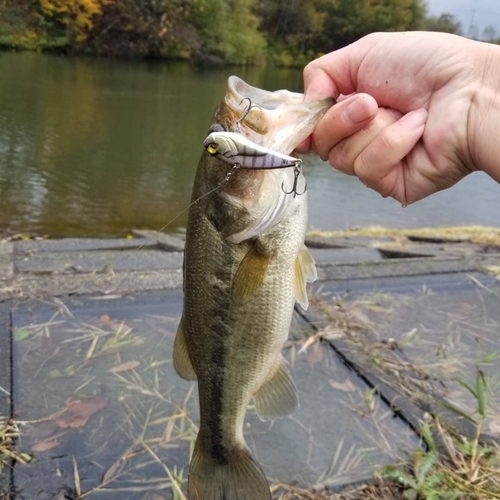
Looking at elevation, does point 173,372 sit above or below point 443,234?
above

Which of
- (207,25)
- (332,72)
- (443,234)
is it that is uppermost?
(207,25)

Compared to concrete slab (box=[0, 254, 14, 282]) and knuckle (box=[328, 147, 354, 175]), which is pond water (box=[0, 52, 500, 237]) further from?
knuckle (box=[328, 147, 354, 175])

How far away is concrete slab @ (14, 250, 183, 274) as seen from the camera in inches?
161

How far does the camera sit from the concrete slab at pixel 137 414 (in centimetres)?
241

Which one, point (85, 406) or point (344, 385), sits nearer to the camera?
point (85, 406)

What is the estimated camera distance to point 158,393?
290 cm

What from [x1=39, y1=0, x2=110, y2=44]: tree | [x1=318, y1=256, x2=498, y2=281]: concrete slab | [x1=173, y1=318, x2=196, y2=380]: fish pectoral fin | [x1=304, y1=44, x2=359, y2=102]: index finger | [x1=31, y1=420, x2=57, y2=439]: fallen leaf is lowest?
[x1=31, y1=420, x2=57, y2=439]: fallen leaf

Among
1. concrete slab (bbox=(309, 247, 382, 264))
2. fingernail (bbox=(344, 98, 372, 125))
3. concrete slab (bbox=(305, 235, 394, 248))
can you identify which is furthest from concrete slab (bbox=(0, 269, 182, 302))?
concrete slab (bbox=(305, 235, 394, 248))

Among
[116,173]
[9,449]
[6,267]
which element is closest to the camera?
[9,449]

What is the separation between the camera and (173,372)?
10.1 feet

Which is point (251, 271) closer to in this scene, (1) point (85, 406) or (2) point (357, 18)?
(1) point (85, 406)

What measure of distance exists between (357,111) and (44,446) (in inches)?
76.9

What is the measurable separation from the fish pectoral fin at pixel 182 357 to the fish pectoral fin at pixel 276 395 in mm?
283

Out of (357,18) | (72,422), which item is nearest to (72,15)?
(357,18)
